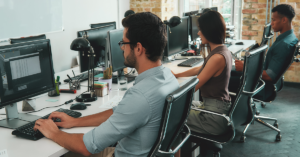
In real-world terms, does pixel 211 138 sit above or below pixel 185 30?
below

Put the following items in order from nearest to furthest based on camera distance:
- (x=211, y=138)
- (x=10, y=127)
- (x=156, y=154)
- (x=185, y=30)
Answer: (x=156, y=154)
(x=10, y=127)
(x=211, y=138)
(x=185, y=30)

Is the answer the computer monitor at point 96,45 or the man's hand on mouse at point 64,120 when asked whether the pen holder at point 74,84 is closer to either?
the computer monitor at point 96,45

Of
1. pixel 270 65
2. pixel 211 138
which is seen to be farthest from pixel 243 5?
pixel 211 138

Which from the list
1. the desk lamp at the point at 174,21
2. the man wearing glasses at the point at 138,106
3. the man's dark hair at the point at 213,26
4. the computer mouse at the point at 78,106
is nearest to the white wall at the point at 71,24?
the desk lamp at the point at 174,21

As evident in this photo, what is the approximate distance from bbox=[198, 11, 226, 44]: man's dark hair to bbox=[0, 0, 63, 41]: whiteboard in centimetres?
209

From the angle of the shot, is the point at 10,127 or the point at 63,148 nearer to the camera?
the point at 63,148

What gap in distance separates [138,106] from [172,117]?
0.60ft

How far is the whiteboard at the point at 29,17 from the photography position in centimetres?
301

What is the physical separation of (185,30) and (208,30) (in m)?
1.22

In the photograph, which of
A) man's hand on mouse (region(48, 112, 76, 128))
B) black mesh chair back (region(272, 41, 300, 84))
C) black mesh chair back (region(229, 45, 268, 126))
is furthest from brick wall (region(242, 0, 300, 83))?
man's hand on mouse (region(48, 112, 76, 128))

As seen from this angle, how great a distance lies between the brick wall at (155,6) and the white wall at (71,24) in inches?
22.2

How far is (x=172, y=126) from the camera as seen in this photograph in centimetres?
129

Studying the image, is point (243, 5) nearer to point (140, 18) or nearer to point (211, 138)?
point (211, 138)

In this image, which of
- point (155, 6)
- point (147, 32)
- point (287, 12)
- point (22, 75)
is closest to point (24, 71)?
point (22, 75)
